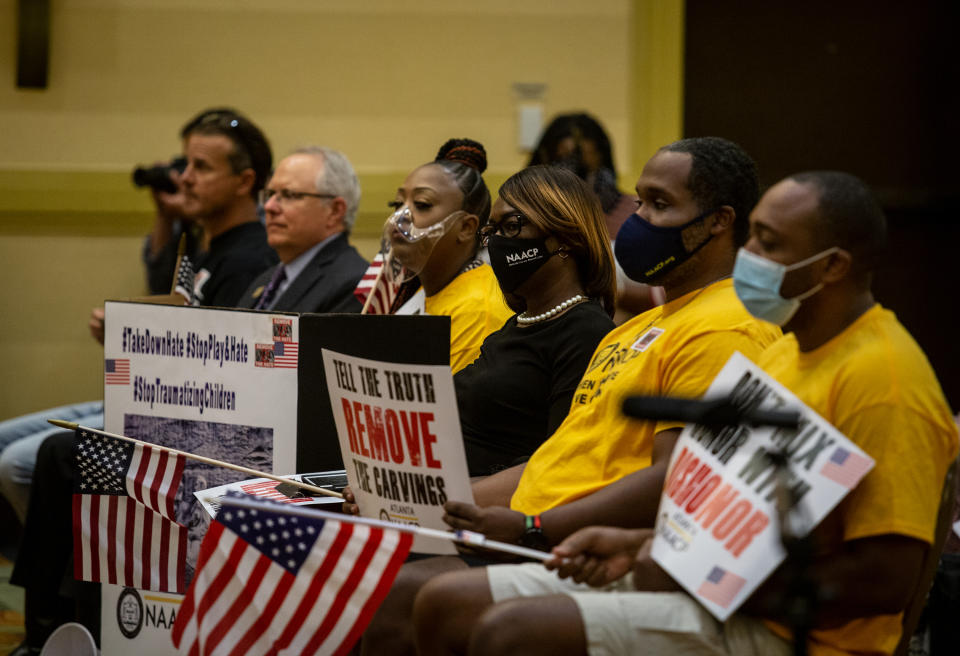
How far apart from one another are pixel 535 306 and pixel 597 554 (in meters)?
0.97

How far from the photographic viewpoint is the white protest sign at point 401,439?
248cm

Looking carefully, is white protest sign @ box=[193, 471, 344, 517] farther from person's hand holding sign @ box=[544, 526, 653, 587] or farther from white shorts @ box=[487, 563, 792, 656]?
white shorts @ box=[487, 563, 792, 656]

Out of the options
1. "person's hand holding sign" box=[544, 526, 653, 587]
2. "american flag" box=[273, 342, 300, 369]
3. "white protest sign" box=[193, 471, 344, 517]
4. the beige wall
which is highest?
the beige wall

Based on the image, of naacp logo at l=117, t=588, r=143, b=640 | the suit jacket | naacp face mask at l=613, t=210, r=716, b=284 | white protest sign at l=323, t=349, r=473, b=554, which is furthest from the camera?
the suit jacket

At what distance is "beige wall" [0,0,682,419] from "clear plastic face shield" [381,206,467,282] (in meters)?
2.33

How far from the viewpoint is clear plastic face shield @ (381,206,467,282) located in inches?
147

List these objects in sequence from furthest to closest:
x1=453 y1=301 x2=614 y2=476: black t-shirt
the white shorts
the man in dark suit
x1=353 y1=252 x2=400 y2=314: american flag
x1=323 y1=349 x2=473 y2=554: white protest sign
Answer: the man in dark suit
x1=353 y1=252 x2=400 y2=314: american flag
x1=453 y1=301 x2=614 y2=476: black t-shirt
x1=323 y1=349 x2=473 y2=554: white protest sign
the white shorts

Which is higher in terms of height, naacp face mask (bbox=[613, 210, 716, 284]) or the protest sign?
naacp face mask (bbox=[613, 210, 716, 284])

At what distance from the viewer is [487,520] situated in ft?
7.98

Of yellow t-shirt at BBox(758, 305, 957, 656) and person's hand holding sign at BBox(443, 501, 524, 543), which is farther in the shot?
person's hand holding sign at BBox(443, 501, 524, 543)

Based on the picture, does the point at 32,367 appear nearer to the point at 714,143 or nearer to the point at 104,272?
the point at 104,272

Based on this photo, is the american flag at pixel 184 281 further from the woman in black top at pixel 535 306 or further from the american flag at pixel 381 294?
the woman in black top at pixel 535 306

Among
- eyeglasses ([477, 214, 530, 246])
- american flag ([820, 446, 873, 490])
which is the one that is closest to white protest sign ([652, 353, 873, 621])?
american flag ([820, 446, 873, 490])

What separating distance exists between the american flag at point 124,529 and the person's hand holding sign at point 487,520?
121cm
